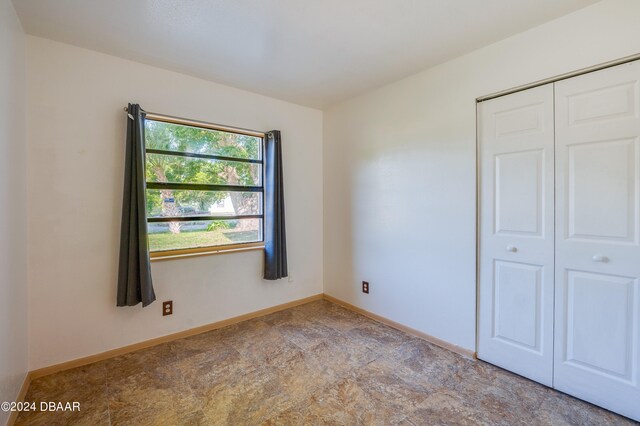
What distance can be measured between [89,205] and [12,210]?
0.54m

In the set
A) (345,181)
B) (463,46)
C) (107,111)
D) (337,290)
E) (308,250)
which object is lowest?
(337,290)

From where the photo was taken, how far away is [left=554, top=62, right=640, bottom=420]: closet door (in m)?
1.65

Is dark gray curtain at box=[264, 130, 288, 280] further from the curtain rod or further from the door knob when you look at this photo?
the door knob

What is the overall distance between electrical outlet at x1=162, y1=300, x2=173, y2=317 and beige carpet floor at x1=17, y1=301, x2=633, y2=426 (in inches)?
10.5

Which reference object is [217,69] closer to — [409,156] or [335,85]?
[335,85]

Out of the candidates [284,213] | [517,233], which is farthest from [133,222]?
[517,233]

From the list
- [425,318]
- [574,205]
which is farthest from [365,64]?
[425,318]

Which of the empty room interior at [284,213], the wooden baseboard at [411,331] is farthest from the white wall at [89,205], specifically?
the wooden baseboard at [411,331]

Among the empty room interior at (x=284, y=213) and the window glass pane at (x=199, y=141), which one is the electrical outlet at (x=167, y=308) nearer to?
the empty room interior at (x=284, y=213)

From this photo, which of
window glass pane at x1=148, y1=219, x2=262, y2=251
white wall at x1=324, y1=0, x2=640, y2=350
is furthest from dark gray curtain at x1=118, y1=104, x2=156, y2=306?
white wall at x1=324, y1=0, x2=640, y2=350

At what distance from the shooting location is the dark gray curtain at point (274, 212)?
3.14 m

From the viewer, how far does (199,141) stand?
112 inches

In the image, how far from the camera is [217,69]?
8.46 feet

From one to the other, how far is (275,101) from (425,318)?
275 cm
